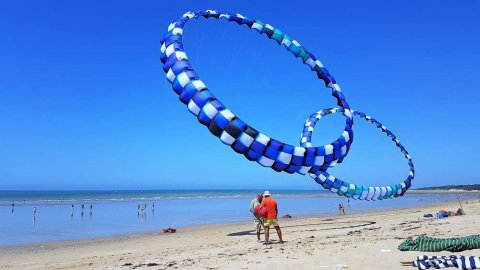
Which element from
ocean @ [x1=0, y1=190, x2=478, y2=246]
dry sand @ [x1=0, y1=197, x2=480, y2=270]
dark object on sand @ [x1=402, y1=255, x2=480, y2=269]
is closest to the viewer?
dark object on sand @ [x1=402, y1=255, x2=480, y2=269]

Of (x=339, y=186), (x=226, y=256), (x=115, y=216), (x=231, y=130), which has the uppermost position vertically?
(x=231, y=130)

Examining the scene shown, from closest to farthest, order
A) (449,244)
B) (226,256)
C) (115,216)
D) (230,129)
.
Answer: (230,129) < (449,244) < (226,256) < (115,216)

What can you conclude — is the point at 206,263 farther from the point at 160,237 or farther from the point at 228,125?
the point at 160,237

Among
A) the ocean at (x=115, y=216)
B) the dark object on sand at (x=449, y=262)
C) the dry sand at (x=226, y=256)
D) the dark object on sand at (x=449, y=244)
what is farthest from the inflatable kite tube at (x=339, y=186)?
the ocean at (x=115, y=216)

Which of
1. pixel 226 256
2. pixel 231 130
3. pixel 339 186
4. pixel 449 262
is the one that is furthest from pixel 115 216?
pixel 449 262

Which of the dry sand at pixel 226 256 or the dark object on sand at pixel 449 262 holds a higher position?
the dark object on sand at pixel 449 262

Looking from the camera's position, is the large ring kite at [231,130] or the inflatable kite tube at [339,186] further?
the inflatable kite tube at [339,186]

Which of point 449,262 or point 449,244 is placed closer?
point 449,262

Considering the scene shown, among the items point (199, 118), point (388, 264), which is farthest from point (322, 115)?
point (199, 118)

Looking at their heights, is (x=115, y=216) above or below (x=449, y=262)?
below

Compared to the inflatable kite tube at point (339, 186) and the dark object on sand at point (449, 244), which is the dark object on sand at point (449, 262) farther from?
the inflatable kite tube at point (339, 186)

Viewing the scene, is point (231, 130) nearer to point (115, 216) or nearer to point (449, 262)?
point (449, 262)

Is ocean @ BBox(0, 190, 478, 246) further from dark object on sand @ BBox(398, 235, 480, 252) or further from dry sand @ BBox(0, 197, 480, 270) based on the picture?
dark object on sand @ BBox(398, 235, 480, 252)

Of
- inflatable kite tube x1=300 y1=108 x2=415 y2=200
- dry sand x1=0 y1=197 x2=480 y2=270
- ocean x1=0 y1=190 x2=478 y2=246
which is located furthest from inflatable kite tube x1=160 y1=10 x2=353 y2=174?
ocean x1=0 y1=190 x2=478 y2=246
